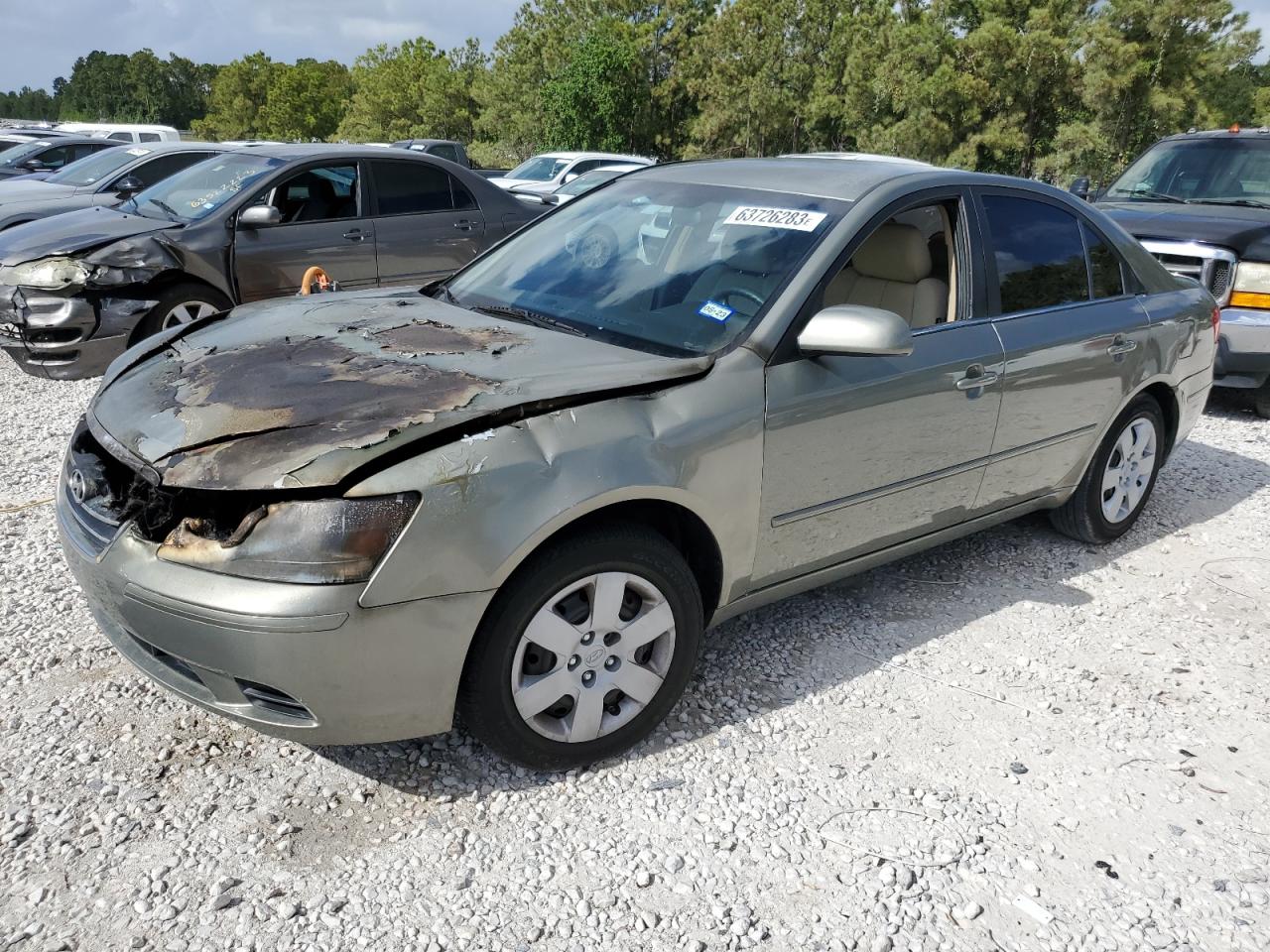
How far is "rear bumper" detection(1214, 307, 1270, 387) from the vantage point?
661 centimetres

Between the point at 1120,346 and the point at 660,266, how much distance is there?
7.00 feet

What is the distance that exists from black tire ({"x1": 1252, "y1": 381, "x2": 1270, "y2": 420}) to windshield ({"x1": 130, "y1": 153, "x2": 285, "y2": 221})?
736cm

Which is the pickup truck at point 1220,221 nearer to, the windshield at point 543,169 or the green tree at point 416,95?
the windshield at point 543,169

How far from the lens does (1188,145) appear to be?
8.18 meters

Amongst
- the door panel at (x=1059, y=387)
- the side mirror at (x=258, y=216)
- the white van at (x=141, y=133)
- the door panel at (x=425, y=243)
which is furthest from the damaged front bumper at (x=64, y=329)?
the white van at (x=141, y=133)

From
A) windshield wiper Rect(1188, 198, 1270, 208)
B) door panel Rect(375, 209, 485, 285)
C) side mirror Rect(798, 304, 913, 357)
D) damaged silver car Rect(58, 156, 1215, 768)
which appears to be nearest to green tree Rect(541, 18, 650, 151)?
door panel Rect(375, 209, 485, 285)

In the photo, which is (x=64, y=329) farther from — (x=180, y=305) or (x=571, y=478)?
(x=571, y=478)

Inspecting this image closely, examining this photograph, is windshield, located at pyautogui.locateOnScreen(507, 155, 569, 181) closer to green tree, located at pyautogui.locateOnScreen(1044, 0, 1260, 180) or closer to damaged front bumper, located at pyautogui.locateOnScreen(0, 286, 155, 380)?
damaged front bumper, located at pyautogui.locateOnScreen(0, 286, 155, 380)

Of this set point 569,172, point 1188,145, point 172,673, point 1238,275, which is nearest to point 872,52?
point 569,172

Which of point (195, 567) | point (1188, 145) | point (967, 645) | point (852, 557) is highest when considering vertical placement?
point (1188, 145)

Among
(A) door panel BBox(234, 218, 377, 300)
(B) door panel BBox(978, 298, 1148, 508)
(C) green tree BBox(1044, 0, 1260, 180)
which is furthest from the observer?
(C) green tree BBox(1044, 0, 1260, 180)

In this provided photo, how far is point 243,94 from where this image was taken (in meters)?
83.4

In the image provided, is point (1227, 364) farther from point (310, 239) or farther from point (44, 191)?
point (44, 191)

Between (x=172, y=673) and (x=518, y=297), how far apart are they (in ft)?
5.62
